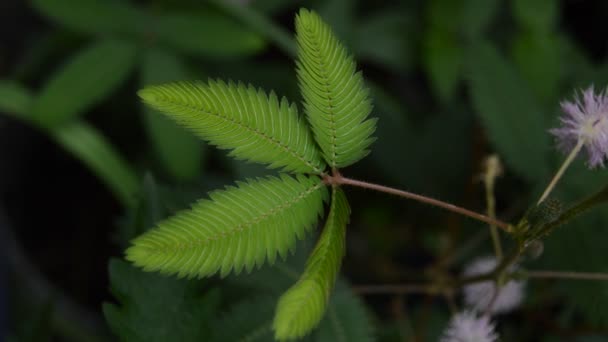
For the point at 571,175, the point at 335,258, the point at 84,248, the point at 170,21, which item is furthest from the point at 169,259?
the point at 84,248

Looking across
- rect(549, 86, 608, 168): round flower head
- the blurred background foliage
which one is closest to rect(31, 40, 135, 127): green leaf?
the blurred background foliage

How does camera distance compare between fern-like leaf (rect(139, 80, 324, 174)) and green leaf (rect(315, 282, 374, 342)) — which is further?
green leaf (rect(315, 282, 374, 342))

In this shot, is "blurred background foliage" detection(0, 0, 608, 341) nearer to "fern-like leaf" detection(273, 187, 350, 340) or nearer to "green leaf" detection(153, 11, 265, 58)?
"green leaf" detection(153, 11, 265, 58)

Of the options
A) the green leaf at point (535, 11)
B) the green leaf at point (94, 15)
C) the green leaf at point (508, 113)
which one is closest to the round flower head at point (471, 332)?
the green leaf at point (508, 113)

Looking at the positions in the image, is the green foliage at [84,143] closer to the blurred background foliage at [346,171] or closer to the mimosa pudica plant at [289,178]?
the blurred background foliage at [346,171]

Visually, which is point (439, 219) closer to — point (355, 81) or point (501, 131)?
point (501, 131)

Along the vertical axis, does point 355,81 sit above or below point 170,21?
below
